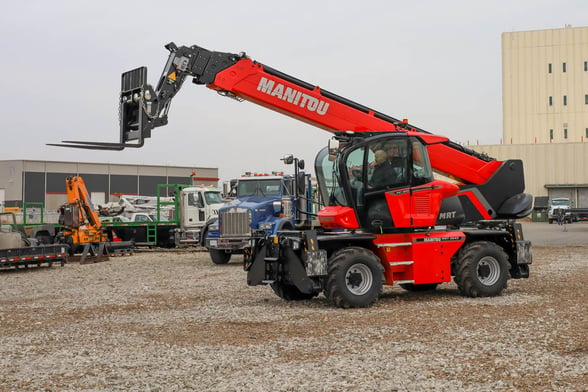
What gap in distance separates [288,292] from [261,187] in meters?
9.24

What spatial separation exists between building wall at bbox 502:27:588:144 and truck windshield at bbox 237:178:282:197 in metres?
54.0

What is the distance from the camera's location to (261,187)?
21.5m

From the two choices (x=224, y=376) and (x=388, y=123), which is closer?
(x=224, y=376)

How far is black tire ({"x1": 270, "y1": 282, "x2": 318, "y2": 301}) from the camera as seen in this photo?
12.5 meters

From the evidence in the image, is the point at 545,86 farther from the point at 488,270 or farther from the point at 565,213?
the point at 488,270

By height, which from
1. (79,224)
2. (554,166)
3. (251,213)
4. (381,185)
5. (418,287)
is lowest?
(418,287)

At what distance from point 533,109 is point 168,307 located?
6515cm

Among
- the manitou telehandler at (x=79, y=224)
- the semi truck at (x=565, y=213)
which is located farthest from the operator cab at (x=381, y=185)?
the semi truck at (x=565, y=213)

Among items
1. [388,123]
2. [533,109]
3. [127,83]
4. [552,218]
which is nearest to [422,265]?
[388,123]

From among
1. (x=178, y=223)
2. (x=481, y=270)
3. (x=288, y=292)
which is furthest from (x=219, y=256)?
(x=481, y=270)

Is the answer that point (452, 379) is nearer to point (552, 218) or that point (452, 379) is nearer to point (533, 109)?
point (552, 218)

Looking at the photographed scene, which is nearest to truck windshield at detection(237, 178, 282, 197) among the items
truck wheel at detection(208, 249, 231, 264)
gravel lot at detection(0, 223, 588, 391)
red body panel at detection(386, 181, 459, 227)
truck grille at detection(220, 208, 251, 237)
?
truck grille at detection(220, 208, 251, 237)

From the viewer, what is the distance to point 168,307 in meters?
12.2

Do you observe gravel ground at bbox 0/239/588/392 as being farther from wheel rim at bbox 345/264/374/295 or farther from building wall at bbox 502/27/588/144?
building wall at bbox 502/27/588/144
